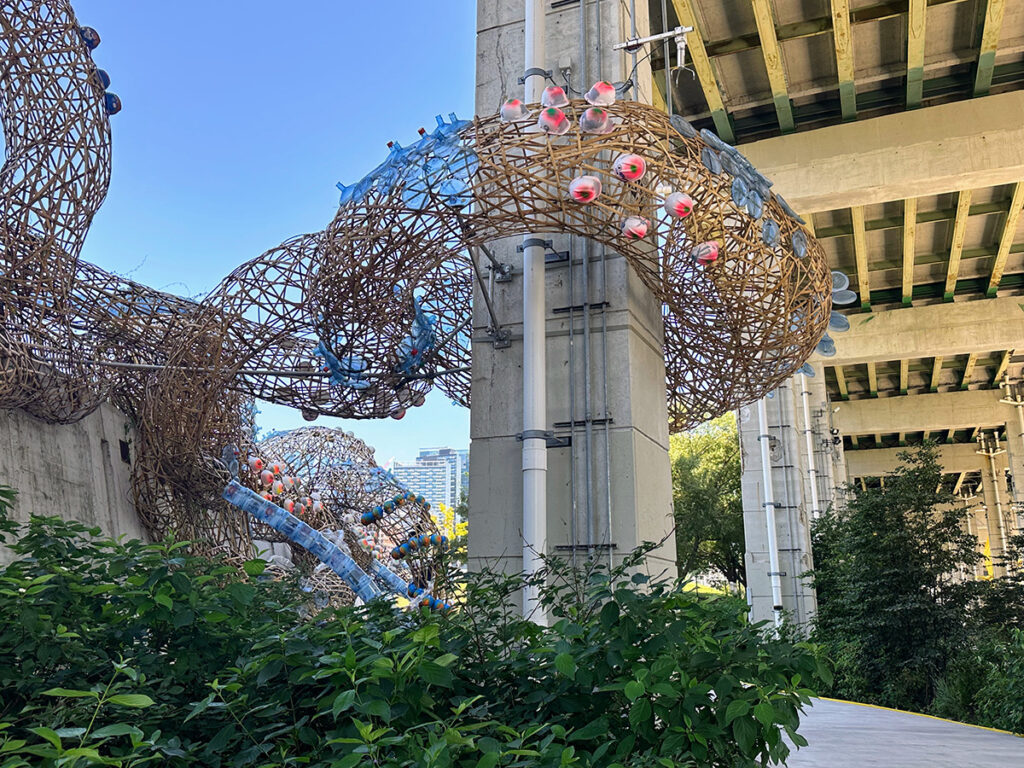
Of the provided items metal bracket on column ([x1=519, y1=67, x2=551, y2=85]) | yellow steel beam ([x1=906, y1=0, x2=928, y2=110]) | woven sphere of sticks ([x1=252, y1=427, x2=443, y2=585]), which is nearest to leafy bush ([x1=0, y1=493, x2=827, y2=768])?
metal bracket on column ([x1=519, y1=67, x2=551, y2=85])

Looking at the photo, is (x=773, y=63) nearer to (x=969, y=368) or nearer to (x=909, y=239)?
(x=909, y=239)

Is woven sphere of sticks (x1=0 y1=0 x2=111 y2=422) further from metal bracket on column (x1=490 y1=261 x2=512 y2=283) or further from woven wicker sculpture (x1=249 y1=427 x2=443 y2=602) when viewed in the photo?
woven wicker sculpture (x1=249 y1=427 x2=443 y2=602)

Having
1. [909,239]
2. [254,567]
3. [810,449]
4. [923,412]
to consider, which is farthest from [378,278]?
[923,412]

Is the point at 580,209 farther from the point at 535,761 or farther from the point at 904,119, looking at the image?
the point at 904,119

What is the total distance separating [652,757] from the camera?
6.75 ft

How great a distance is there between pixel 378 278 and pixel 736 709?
12.4 ft

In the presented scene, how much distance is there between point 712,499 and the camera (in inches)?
1013

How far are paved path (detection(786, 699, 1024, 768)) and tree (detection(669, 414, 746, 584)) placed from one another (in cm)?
1521

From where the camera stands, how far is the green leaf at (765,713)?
2.12 m

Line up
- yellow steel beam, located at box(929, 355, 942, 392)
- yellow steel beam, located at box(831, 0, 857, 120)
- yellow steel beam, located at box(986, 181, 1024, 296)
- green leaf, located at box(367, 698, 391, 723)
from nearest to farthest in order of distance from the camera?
green leaf, located at box(367, 698, 391, 723) < yellow steel beam, located at box(831, 0, 857, 120) < yellow steel beam, located at box(986, 181, 1024, 296) < yellow steel beam, located at box(929, 355, 942, 392)

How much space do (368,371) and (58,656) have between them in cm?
493

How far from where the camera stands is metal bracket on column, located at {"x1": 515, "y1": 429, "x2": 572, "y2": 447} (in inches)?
214

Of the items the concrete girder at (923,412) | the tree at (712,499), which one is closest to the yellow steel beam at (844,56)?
the tree at (712,499)

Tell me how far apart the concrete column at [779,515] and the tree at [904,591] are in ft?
13.8
